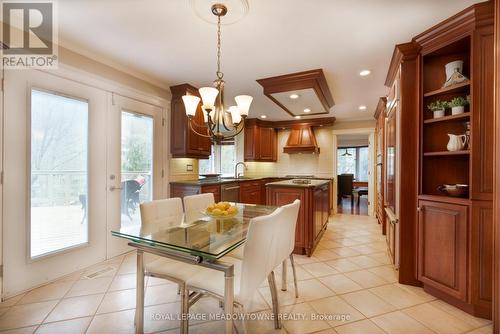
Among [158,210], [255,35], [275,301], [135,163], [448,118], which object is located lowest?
[275,301]

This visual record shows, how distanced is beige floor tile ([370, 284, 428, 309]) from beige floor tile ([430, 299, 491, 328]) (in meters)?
0.10

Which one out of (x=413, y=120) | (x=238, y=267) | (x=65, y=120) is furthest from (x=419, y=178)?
(x=65, y=120)

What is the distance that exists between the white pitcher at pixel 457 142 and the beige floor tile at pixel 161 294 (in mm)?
2737

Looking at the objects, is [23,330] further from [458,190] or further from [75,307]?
→ [458,190]

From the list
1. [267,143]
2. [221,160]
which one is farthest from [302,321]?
[221,160]

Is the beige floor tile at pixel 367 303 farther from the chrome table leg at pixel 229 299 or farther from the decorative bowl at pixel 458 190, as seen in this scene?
the chrome table leg at pixel 229 299

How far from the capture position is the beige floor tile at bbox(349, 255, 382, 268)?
8.93 ft

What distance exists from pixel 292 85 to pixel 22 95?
2.84m

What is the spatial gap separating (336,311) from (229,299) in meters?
1.12

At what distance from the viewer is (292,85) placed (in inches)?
121

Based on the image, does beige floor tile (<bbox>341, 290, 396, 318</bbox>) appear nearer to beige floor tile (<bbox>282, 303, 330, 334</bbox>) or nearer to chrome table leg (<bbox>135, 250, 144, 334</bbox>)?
beige floor tile (<bbox>282, 303, 330, 334</bbox>)

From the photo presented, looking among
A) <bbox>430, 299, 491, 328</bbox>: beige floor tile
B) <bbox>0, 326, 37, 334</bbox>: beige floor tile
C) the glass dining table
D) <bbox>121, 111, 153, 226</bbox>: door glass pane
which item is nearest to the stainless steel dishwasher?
<bbox>121, 111, 153, 226</bbox>: door glass pane

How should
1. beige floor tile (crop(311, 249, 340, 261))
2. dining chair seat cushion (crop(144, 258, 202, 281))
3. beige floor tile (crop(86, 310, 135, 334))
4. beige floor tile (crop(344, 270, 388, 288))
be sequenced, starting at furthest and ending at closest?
beige floor tile (crop(311, 249, 340, 261)) < beige floor tile (crop(344, 270, 388, 288)) < beige floor tile (crop(86, 310, 135, 334)) < dining chair seat cushion (crop(144, 258, 202, 281))

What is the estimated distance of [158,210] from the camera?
6.48 feet
